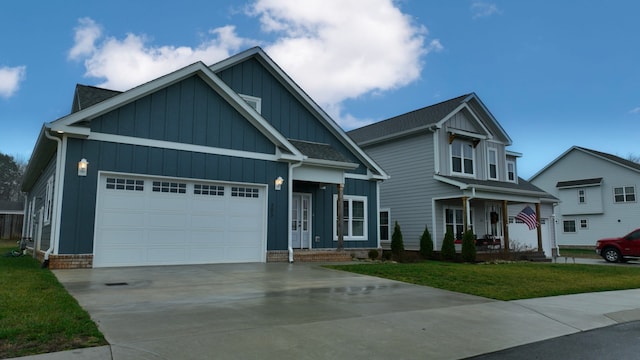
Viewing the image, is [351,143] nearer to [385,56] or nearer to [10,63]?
[385,56]

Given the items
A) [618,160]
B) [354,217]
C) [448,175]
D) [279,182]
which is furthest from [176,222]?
[618,160]

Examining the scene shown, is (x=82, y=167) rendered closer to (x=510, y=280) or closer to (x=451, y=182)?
(x=510, y=280)

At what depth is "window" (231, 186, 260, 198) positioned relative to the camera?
12922 mm

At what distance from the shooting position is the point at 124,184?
36.9 ft

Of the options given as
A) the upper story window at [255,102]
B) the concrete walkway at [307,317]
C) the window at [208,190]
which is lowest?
the concrete walkway at [307,317]

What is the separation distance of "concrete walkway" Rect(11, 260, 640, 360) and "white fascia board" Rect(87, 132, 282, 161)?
3220 mm

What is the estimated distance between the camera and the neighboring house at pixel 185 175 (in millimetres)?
10523

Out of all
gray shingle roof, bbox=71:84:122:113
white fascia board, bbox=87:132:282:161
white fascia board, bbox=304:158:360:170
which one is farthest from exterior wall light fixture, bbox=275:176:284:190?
gray shingle roof, bbox=71:84:122:113

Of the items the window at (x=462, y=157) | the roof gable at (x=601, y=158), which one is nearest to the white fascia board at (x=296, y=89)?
the window at (x=462, y=157)

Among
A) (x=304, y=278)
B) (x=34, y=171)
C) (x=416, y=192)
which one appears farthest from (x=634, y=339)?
(x=34, y=171)

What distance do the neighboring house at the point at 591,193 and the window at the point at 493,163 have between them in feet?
36.6

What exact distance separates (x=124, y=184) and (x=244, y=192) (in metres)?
3.29

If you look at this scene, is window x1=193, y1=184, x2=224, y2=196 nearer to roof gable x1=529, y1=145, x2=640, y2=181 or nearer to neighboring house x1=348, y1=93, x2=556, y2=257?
neighboring house x1=348, y1=93, x2=556, y2=257

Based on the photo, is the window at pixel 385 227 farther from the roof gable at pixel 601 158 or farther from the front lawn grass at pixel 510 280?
the roof gable at pixel 601 158
